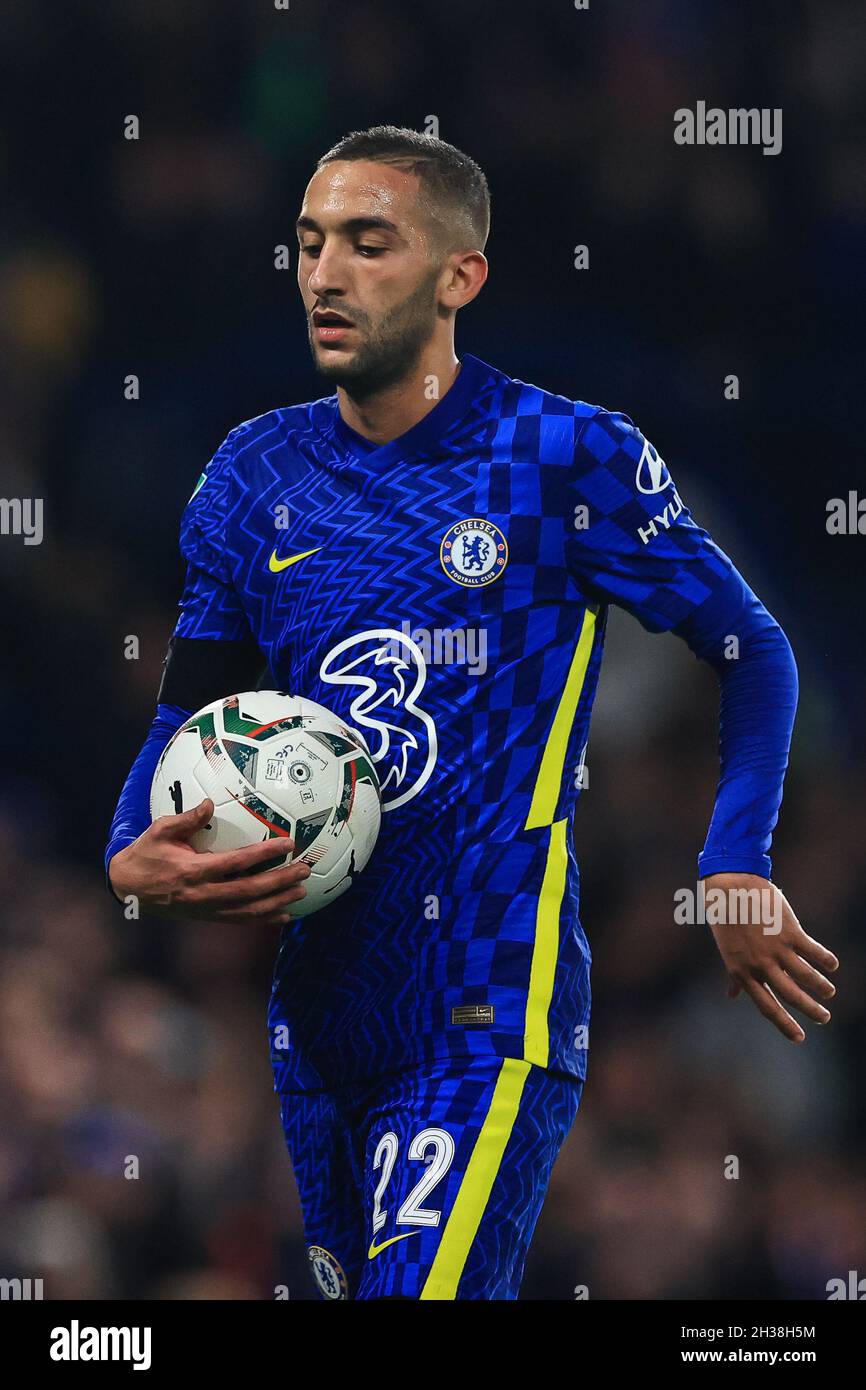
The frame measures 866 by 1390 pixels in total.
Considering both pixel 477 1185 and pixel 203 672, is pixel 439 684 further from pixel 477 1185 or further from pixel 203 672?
pixel 477 1185

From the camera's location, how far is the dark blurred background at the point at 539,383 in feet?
23.0

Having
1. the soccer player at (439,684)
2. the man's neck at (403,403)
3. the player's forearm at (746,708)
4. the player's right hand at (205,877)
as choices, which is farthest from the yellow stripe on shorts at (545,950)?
the man's neck at (403,403)

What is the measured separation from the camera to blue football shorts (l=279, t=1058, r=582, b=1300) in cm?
379

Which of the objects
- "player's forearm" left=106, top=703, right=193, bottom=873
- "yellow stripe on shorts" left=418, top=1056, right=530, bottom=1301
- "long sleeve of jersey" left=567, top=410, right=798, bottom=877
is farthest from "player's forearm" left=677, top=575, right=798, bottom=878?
"player's forearm" left=106, top=703, right=193, bottom=873

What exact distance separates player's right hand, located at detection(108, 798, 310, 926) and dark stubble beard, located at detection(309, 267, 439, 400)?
39.4 inches

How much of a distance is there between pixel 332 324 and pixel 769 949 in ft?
5.15

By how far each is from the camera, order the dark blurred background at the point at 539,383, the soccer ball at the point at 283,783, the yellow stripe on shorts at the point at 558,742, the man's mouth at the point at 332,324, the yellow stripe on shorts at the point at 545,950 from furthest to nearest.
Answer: the dark blurred background at the point at 539,383
the man's mouth at the point at 332,324
the yellow stripe on shorts at the point at 558,742
the yellow stripe on shorts at the point at 545,950
the soccer ball at the point at 283,783

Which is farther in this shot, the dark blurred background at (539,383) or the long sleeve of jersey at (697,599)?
the dark blurred background at (539,383)

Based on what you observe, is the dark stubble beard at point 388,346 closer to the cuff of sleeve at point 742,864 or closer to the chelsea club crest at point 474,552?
the chelsea club crest at point 474,552

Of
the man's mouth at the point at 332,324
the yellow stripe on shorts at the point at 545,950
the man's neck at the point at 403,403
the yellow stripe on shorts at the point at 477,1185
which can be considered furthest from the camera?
the man's neck at the point at 403,403

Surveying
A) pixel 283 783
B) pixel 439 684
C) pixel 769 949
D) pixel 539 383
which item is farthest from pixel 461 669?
pixel 539 383

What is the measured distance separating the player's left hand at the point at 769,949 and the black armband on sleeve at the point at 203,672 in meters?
1.12

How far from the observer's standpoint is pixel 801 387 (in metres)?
7.43

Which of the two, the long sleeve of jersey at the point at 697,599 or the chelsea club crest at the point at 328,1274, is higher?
the long sleeve of jersey at the point at 697,599
